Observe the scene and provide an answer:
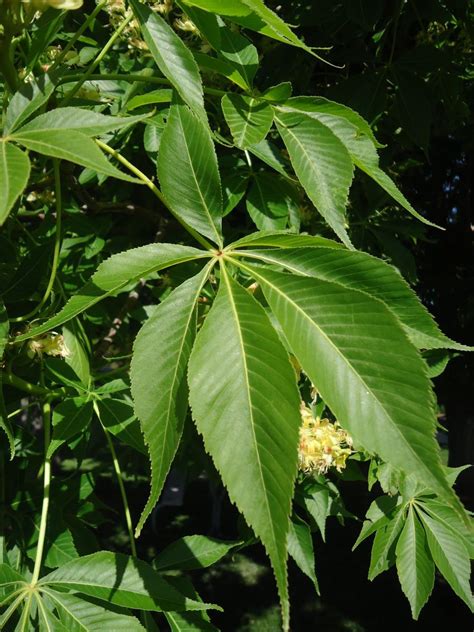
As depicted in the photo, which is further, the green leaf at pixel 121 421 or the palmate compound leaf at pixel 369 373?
the green leaf at pixel 121 421

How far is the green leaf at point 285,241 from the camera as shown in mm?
693

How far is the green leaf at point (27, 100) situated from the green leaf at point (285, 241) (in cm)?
27

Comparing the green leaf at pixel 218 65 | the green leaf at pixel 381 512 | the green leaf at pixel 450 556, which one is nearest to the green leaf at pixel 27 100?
the green leaf at pixel 218 65

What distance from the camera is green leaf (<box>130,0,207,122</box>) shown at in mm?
739

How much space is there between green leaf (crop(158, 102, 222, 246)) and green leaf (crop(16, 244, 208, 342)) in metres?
0.07

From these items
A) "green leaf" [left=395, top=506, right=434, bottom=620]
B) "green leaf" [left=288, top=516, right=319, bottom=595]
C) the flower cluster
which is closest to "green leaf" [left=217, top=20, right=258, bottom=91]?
the flower cluster

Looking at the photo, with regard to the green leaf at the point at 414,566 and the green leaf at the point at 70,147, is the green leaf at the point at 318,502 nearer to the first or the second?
the green leaf at the point at 414,566

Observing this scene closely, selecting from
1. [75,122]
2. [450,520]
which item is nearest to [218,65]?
[75,122]

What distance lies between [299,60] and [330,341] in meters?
1.21

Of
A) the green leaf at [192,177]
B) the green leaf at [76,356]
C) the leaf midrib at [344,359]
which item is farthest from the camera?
the green leaf at [76,356]

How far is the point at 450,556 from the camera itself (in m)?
1.28

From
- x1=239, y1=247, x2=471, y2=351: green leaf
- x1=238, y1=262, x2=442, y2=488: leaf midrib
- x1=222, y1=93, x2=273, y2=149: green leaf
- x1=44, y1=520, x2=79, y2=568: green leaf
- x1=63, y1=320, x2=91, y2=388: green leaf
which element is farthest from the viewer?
x1=44, y1=520, x2=79, y2=568: green leaf

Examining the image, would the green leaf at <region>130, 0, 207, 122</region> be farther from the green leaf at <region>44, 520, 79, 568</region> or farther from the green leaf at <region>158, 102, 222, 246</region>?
the green leaf at <region>44, 520, 79, 568</region>

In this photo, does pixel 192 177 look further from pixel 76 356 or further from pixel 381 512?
pixel 381 512
